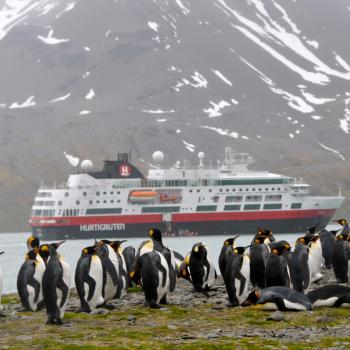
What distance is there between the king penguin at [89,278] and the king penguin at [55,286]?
58.3 inches

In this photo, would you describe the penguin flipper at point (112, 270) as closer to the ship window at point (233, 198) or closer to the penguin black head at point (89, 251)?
the penguin black head at point (89, 251)

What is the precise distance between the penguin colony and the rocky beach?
30 centimetres

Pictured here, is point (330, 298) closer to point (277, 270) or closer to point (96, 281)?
point (277, 270)

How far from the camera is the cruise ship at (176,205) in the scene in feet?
399

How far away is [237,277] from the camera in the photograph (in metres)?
19.9

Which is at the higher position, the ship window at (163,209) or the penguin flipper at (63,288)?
the ship window at (163,209)

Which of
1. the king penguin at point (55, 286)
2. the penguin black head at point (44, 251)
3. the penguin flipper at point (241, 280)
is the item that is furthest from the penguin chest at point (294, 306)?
the penguin black head at point (44, 251)

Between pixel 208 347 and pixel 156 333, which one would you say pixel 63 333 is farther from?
pixel 208 347

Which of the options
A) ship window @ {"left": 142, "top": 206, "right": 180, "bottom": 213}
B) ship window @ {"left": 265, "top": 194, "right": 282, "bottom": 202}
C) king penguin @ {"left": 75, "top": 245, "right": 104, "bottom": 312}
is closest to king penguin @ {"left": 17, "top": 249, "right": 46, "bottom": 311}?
king penguin @ {"left": 75, "top": 245, "right": 104, "bottom": 312}

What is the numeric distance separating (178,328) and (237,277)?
10.6 ft

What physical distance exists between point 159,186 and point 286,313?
104m

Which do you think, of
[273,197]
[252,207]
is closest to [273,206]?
[273,197]

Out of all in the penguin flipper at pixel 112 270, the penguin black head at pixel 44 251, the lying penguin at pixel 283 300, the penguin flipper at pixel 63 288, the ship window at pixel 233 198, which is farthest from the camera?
the ship window at pixel 233 198

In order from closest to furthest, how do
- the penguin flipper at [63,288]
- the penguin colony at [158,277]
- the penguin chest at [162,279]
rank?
1. the penguin flipper at [63,288]
2. the penguin colony at [158,277]
3. the penguin chest at [162,279]
